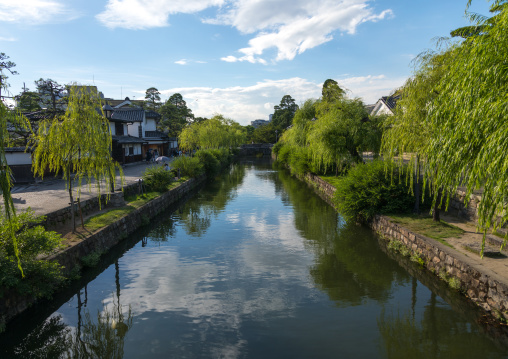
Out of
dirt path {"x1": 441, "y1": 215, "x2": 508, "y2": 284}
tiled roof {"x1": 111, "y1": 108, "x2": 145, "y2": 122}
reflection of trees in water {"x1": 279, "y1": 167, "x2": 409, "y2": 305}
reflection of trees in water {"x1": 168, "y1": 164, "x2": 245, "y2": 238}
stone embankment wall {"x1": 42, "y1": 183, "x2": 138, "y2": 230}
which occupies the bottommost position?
reflection of trees in water {"x1": 279, "y1": 167, "x2": 409, "y2": 305}

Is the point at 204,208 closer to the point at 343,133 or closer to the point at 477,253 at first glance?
the point at 343,133

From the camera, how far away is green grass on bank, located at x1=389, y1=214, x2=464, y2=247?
10.6 m

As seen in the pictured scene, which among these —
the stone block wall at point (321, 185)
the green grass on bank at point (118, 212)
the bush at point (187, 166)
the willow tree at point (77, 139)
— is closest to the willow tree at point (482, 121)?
the willow tree at point (77, 139)

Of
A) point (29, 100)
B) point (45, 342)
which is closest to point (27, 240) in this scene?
point (45, 342)

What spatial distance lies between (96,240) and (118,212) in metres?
3.20

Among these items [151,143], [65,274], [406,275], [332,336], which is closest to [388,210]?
→ [406,275]

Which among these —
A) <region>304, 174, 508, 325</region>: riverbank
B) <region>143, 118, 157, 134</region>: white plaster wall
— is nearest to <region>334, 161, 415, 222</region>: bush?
<region>304, 174, 508, 325</region>: riverbank

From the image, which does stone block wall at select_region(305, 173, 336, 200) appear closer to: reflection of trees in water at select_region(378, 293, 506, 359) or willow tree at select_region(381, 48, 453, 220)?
willow tree at select_region(381, 48, 453, 220)

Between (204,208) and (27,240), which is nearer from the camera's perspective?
(27,240)

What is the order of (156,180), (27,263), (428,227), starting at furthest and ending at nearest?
(156,180), (428,227), (27,263)

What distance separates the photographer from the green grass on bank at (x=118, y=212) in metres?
12.4

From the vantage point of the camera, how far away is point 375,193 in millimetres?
14062

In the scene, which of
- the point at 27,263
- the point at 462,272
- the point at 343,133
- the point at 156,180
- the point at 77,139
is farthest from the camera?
the point at 343,133

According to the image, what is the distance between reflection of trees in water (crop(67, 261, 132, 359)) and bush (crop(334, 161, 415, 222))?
33.5 feet
